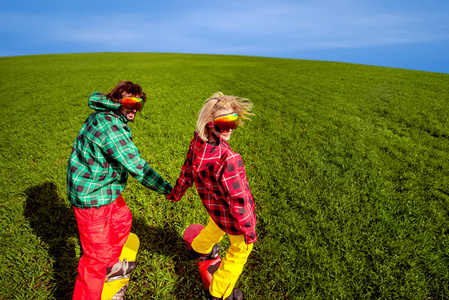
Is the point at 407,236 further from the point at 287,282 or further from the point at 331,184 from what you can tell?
the point at 287,282

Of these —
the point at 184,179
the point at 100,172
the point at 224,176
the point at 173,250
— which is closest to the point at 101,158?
the point at 100,172

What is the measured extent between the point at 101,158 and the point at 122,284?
1322 millimetres

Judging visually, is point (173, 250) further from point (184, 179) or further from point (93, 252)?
point (184, 179)

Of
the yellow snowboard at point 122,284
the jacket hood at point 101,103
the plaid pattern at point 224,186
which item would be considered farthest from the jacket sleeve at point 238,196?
the yellow snowboard at point 122,284

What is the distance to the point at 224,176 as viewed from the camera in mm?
1518

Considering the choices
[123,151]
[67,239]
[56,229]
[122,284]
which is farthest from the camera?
[56,229]

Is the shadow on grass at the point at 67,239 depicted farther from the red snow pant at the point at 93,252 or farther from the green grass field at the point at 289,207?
the red snow pant at the point at 93,252

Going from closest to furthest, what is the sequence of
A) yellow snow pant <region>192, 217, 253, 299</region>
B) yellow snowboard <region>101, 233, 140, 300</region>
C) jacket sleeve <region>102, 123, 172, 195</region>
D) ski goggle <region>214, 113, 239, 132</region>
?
ski goggle <region>214, 113, 239, 132</region>, jacket sleeve <region>102, 123, 172, 195</region>, yellow snow pant <region>192, 217, 253, 299</region>, yellow snowboard <region>101, 233, 140, 300</region>

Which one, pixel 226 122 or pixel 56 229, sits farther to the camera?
pixel 56 229

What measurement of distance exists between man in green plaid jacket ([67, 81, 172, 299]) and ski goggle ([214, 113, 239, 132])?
0.70 meters

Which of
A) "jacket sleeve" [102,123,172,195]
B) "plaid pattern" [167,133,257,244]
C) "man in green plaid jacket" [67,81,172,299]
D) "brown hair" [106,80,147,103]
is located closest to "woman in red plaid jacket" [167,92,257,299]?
"plaid pattern" [167,133,257,244]

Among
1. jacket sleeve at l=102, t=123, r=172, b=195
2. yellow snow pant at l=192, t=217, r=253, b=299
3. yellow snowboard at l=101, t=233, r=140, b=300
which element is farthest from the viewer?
yellow snowboard at l=101, t=233, r=140, b=300

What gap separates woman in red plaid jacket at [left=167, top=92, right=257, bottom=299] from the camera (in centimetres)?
152

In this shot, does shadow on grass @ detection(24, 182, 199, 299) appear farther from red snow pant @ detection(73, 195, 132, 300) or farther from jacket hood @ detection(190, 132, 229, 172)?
jacket hood @ detection(190, 132, 229, 172)
